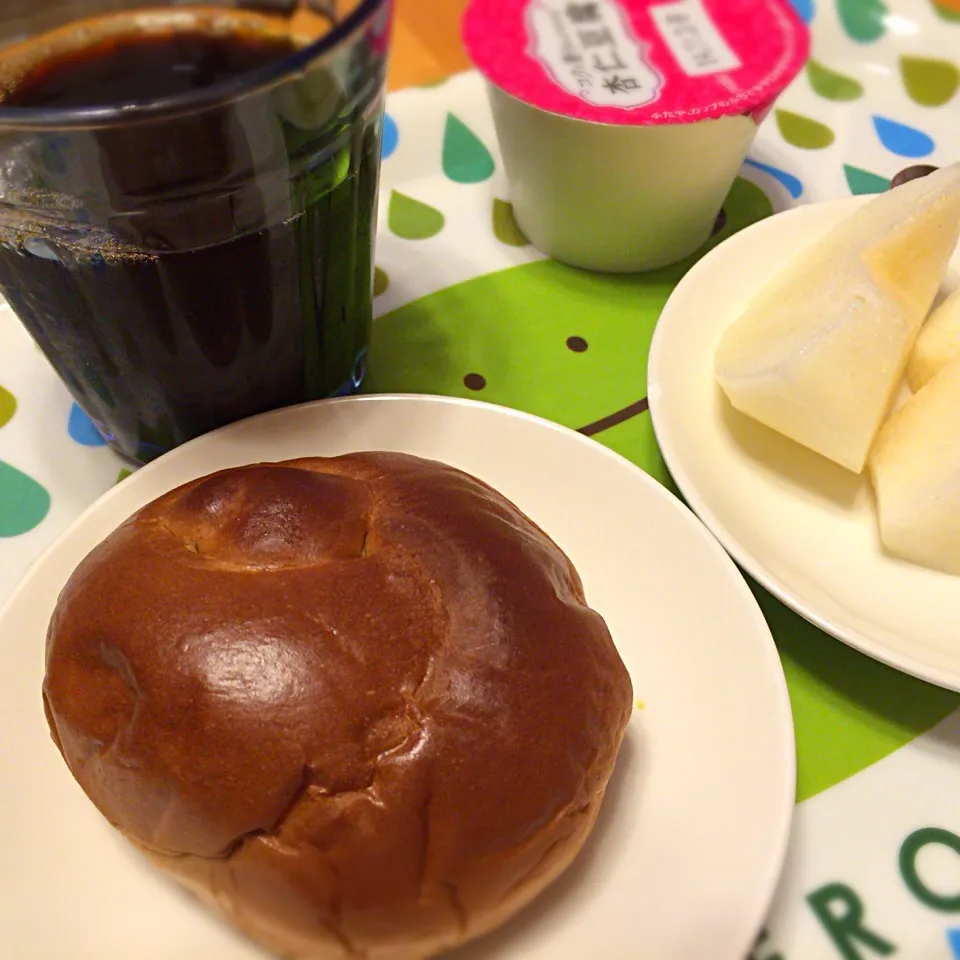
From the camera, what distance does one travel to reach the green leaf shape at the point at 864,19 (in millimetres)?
1562

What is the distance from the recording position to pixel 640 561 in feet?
2.90

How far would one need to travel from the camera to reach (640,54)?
1167 mm

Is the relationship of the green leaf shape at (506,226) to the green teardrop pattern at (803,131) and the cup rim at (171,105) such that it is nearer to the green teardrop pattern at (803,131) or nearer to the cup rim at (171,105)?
the green teardrop pattern at (803,131)

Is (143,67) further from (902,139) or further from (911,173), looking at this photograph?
(902,139)

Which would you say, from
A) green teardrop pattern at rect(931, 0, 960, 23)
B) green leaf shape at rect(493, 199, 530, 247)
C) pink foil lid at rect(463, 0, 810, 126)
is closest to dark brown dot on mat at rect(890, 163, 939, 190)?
pink foil lid at rect(463, 0, 810, 126)

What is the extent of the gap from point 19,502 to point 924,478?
3.12 feet

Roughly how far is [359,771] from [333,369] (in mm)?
527

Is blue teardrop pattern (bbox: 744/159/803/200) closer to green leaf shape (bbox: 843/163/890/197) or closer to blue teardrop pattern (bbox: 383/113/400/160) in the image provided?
green leaf shape (bbox: 843/163/890/197)

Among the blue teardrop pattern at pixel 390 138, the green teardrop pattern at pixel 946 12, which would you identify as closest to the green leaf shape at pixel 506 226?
the blue teardrop pattern at pixel 390 138

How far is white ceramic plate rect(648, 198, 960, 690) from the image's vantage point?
855mm

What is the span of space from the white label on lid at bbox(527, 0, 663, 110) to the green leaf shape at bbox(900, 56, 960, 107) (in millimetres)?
592

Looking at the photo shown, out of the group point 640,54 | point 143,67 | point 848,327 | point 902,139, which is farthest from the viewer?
point 902,139

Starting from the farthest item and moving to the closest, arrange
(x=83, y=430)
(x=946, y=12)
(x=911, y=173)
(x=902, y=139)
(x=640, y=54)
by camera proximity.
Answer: (x=946, y=12), (x=902, y=139), (x=911, y=173), (x=640, y=54), (x=83, y=430)

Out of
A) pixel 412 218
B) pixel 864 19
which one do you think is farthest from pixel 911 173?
pixel 412 218
